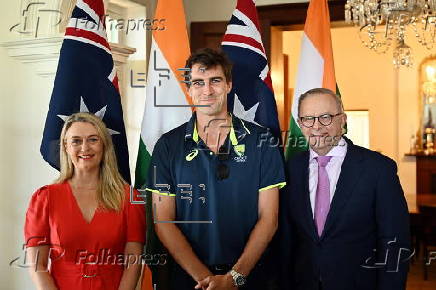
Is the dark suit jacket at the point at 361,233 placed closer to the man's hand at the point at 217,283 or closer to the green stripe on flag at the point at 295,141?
the man's hand at the point at 217,283

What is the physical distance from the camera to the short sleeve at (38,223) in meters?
2.26

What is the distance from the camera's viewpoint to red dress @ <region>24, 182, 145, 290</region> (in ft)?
7.43

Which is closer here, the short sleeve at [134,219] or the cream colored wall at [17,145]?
the short sleeve at [134,219]

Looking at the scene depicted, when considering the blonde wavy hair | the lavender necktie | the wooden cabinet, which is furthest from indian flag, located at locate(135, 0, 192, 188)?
the wooden cabinet

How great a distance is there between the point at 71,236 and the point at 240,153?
70 cm

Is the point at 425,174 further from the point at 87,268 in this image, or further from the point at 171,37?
the point at 87,268

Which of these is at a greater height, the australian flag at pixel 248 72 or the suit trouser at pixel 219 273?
the australian flag at pixel 248 72

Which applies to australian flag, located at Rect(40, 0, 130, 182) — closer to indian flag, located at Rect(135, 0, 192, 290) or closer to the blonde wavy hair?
indian flag, located at Rect(135, 0, 192, 290)

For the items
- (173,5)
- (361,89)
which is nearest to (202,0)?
(173,5)

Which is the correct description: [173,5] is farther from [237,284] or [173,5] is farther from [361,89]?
[361,89]

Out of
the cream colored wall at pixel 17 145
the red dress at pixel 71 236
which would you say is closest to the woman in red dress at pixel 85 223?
the red dress at pixel 71 236

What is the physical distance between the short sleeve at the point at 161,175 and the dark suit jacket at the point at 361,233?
0.52 m

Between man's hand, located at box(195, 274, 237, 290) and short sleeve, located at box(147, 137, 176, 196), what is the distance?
36 centimetres

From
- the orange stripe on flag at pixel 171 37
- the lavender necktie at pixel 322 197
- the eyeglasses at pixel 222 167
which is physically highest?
the orange stripe on flag at pixel 171 37
